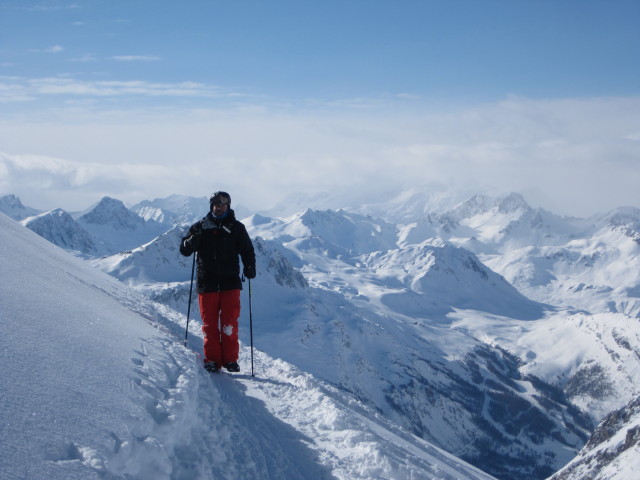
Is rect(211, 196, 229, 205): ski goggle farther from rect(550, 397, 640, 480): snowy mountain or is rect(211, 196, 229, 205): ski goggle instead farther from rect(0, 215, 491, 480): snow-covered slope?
rect(550, 397, 640, 480): snowy mountain

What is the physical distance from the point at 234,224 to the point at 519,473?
21941 cm

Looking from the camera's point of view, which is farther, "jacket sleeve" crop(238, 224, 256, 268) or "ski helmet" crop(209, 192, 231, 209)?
"jacket sleeve" crop(238, 224, 256, 268)

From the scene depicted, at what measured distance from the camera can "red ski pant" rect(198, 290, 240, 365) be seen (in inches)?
516

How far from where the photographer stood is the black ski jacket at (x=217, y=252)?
13.0m

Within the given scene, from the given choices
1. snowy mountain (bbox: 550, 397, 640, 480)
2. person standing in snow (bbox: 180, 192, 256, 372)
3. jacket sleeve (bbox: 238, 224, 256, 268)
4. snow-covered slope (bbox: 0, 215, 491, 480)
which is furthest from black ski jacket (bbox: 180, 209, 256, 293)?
snowy mountain (bbox: 550, 397, 640, 480)

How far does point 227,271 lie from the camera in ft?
42.7

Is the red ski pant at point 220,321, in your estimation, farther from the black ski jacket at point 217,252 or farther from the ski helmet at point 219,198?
the ski helmet at point 219,198

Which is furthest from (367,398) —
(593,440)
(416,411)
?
(593,440)

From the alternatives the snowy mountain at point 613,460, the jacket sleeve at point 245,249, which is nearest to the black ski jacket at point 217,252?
the jacket sleeve at point 245,249

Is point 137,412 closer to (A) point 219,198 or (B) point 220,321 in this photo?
(B) point 220,321

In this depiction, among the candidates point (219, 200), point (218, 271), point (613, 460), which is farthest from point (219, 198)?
point (613, 460)

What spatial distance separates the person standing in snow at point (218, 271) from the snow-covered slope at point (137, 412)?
0.79m

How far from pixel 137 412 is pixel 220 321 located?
5711 mm

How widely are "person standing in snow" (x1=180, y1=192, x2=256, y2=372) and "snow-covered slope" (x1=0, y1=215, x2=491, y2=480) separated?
2.59 feet
